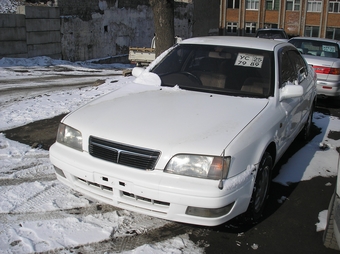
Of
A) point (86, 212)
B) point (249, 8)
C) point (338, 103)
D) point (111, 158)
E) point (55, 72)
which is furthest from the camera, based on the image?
point (249, 8)

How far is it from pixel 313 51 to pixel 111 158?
7949mm

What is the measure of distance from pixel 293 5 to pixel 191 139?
5434 centimetres

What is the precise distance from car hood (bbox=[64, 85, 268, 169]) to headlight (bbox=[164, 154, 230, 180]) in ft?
0.16

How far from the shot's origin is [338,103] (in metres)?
9.55

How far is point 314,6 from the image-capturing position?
168ft

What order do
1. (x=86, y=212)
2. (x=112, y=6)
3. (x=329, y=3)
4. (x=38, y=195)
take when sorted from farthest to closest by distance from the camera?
1. (x=329, y=3)
2. (x=112, y=6)
3. (x=38, y=195)
4. (x=86, y=212)

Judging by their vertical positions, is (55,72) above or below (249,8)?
below

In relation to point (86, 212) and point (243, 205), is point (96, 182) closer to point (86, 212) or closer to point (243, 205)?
point (86, 212)

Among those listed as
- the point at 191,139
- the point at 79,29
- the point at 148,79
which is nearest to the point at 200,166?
the point at 191,139

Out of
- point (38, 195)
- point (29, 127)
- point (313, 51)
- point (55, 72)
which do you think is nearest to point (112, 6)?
point (55, 72)

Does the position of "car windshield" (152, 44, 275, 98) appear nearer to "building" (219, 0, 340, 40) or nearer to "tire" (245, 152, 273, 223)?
"tire" (245, 152, 273, 223)

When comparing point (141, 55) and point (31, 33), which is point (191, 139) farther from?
point (31, 33)

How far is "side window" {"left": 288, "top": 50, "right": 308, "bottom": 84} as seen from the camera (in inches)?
205

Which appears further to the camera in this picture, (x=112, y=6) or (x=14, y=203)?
(x=112, y=6)
